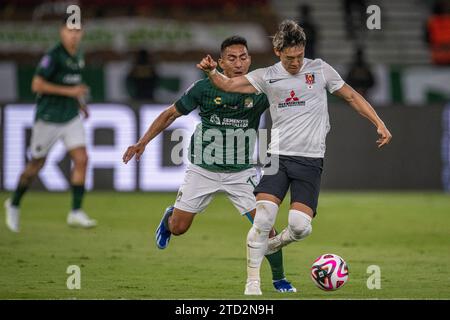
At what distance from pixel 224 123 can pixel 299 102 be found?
107 cm

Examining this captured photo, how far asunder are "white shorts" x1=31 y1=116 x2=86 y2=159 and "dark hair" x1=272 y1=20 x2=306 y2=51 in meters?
6.14

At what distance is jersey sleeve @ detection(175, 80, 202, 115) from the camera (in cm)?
1020

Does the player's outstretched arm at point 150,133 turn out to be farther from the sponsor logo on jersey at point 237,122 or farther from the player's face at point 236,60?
the player's face at point 236,60

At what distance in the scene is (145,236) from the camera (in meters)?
14.3

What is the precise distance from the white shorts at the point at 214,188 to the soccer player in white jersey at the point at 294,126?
75 cm

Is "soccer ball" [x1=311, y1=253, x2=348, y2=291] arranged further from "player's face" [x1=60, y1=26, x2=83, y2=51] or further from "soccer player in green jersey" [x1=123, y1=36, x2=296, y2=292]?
"player's face" [x1=60, y1=26, x2=83, y2=51]

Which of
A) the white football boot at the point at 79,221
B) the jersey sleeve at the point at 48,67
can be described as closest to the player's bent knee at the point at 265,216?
the white football boot at the point at 79,221

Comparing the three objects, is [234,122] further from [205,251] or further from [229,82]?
[205,251]

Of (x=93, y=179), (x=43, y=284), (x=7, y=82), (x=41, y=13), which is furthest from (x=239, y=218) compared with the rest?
(x=41, y=13)

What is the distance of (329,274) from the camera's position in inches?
366

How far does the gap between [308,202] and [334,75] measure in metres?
1.10

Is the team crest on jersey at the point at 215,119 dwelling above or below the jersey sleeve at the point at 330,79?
below

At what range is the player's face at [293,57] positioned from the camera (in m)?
9.26

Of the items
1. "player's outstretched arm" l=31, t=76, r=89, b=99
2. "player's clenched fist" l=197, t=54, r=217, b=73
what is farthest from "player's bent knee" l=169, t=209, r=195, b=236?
"player's outstretched arm" l=31, t=76, r=89, b=99
